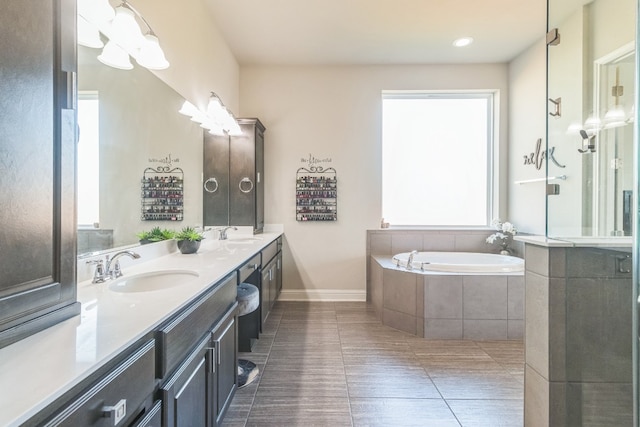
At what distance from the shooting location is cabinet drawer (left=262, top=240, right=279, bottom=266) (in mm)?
2688

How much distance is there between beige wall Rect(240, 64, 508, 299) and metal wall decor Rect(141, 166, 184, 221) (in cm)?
155

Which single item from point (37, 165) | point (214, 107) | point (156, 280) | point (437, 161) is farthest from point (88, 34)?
point (437, 161)

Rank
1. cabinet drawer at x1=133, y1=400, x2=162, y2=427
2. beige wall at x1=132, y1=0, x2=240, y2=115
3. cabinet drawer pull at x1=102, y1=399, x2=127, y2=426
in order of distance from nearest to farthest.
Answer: cabinet drawer pull at x1=102, y1=399, x2=127, y2=426 → cabinet drawer at x1=133, y1=400, x2=162, y2=427 → beige wall at x1=132, y1=0, x2=240, y2=115

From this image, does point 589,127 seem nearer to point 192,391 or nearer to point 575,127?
point 575,127

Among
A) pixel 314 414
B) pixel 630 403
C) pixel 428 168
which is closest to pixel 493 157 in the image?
pixel 428 168

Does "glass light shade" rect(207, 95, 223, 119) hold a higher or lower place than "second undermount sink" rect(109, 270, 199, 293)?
higher

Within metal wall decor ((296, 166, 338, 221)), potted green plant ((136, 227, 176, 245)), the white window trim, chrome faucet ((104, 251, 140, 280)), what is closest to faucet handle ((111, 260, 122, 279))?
chrome faucet ((104, 251, 140, 280))

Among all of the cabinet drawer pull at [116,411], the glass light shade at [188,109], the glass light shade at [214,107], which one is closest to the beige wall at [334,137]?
the glass light shade at [214,107]

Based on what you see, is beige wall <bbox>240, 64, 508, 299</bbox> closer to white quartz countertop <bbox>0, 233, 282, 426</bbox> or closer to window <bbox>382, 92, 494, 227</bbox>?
window <bbox>382, 92, 494, 227</bbox>

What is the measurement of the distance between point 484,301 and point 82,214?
9.76 ft

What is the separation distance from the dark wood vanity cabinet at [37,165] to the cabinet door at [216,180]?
2030 mm

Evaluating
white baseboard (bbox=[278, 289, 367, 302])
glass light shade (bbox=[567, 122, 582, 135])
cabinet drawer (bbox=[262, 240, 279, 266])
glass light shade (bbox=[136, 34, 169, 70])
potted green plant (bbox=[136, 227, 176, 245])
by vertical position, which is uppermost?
glass light shade (bbox=[136, 34, 169, 70])

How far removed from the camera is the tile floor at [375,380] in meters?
1.72

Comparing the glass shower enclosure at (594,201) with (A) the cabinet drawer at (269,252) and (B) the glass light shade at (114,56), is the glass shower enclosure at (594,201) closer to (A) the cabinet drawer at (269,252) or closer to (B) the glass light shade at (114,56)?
(A) the cabinet drawer at (269,252)
